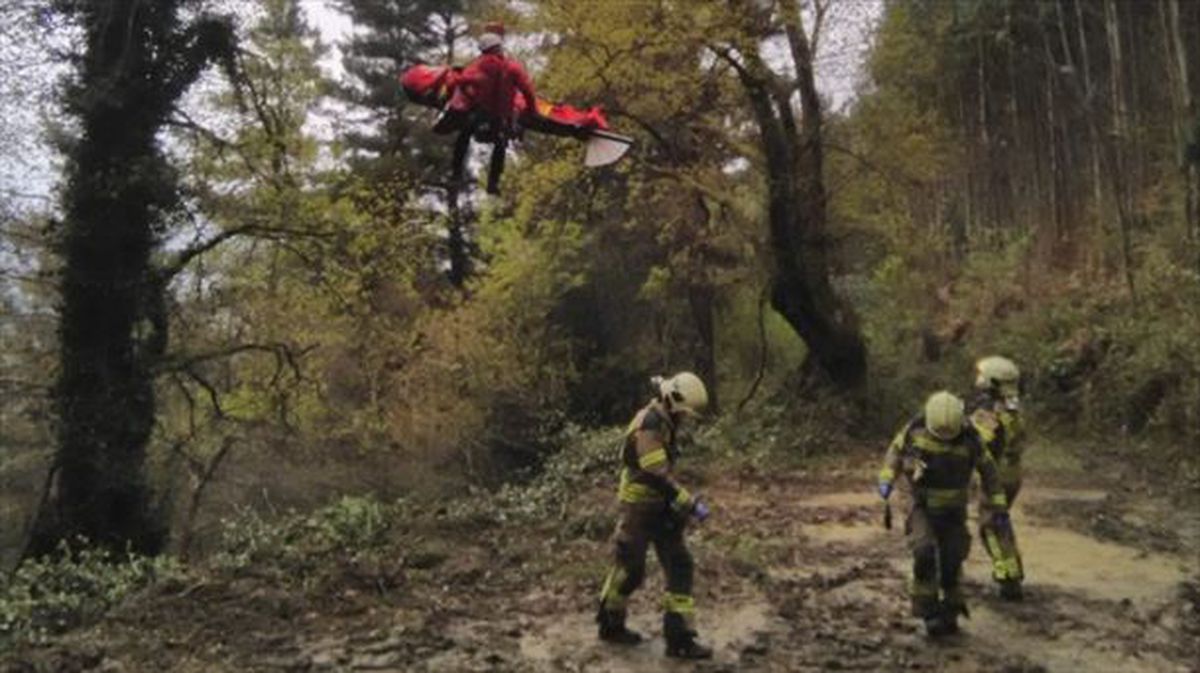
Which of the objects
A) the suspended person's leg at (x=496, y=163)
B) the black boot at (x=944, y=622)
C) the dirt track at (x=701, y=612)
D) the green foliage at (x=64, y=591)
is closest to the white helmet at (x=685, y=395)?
the dirt track at (x=701, y=612)

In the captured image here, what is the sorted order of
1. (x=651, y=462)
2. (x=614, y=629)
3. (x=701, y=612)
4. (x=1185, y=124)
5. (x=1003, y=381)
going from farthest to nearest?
(x=1185, y=124) < (x=1003, y=381) < (x=701, y=612) < (x=614, y=629) < (x=651, y=462)

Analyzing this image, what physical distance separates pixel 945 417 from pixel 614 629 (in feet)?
10.5

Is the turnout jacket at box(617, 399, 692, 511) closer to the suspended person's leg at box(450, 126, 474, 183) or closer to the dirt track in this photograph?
the dirt track

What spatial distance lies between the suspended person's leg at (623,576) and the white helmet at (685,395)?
893mm

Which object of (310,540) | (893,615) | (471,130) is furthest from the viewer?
(310,540)

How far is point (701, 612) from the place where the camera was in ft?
33.2

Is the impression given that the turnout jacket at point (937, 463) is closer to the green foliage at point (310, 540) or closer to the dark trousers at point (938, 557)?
the dark trousers at point (938, 557)

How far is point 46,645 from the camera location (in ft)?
29.9

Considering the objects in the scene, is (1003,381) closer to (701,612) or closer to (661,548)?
(701,612)

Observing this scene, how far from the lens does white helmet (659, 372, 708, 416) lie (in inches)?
338

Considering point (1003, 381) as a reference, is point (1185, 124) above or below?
above

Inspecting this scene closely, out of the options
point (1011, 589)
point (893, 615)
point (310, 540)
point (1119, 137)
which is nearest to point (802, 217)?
point (1119, 137)

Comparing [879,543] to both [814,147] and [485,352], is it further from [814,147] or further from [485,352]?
[485,352]

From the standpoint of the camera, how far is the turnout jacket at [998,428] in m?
10.4
